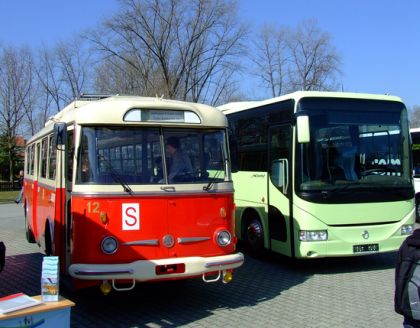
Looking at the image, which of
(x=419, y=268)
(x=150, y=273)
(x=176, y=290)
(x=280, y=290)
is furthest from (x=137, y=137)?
(x=419, y=268)

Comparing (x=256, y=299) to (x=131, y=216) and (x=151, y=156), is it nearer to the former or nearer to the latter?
(x=131, y=216)

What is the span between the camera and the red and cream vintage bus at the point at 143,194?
20.9 feet

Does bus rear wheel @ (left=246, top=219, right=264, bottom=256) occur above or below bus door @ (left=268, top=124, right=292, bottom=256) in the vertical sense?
below

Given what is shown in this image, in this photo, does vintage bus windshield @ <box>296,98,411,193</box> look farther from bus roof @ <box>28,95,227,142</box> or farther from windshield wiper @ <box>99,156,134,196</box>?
windshield wiper @ <box>99,156,134,196</box>

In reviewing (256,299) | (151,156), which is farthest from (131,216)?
(256,299)

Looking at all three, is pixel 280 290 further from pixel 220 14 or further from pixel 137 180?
pixel 220 14

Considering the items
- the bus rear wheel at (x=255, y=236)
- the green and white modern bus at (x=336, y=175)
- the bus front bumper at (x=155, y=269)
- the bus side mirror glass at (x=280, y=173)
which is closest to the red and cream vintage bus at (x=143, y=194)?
the bus front bumper at (x=155, y=269)

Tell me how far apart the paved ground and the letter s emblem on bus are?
3.86ft

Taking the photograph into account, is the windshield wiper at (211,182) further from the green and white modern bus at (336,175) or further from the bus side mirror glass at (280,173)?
the bus side mirror glass at (280,173)

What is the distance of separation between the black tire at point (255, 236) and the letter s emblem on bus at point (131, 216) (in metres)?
4.25

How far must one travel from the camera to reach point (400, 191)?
30.6 ft

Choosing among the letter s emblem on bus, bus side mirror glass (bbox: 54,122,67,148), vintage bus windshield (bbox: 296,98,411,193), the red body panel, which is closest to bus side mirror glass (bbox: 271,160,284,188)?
vintage bus windshield (bbox: 296,98,411,193)

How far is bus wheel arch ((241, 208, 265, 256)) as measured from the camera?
1034 cm

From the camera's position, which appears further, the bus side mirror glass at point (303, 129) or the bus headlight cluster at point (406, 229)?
the bus headlight cluster at point (406, 229)
